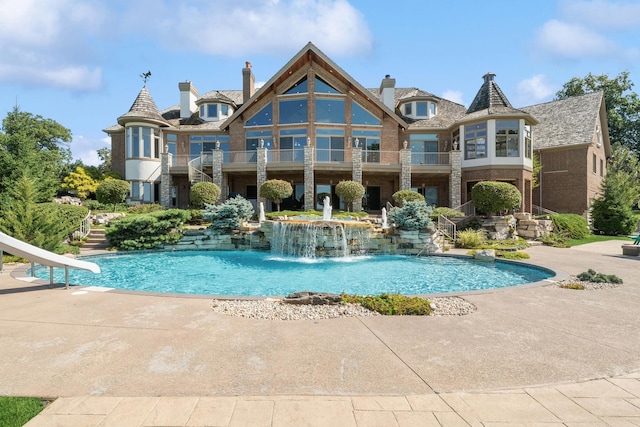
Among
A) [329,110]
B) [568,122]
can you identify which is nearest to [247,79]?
[329,110]

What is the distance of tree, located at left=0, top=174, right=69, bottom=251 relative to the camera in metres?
11.2

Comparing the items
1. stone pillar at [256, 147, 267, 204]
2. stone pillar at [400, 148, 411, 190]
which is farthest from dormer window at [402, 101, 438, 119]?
stone pillar at [256, 147, 267, 204]

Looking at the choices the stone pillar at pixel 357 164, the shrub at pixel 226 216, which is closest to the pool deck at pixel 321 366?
the shrub at pixel 226 216

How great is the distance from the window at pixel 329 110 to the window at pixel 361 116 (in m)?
0.88

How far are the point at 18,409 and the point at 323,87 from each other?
83.8 feet

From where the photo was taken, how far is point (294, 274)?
37.5 feet

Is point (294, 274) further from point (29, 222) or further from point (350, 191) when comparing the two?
point (350, 191)

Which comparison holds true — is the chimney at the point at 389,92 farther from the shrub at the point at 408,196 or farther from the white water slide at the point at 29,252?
the white water slide at the point at 29,252

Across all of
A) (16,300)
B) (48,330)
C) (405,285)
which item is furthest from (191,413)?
(405,285)

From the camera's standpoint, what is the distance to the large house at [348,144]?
2352cm

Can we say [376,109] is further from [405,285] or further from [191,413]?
[191,413]

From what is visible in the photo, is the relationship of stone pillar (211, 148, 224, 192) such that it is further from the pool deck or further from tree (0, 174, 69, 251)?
the pool deck

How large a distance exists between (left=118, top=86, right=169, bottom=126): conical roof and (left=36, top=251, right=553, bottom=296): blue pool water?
561 inches

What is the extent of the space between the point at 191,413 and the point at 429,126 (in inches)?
1056
